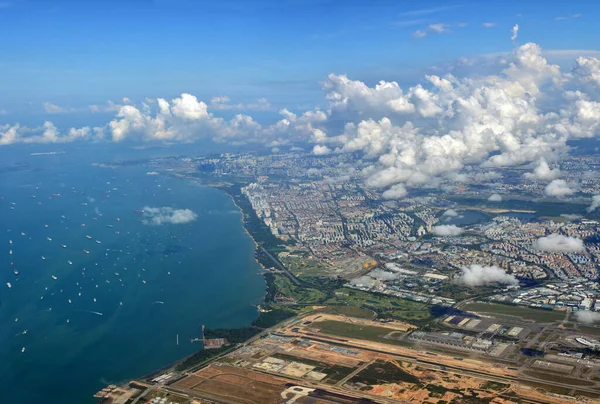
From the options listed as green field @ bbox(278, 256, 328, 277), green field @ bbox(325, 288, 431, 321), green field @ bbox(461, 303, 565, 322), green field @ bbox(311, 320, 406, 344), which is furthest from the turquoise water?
green field @ bbox(461, 303, 565, 322)

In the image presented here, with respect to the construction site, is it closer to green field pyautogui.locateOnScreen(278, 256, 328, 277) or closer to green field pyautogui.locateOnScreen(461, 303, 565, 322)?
green field pyautogui.locateOnScreen(461, 303, 565, 322)

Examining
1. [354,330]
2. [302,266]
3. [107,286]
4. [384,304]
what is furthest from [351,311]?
[107,286]

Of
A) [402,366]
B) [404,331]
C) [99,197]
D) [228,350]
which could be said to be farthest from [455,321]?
[99,197]

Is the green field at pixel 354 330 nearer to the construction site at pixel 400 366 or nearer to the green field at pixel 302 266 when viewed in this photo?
the construction site at pixel 400 366

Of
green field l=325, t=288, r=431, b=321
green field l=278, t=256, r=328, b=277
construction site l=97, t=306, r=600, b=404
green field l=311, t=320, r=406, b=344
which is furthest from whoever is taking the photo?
green field l=278, t=256, r=328, b=277

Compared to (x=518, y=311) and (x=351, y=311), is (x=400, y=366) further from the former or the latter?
(x=518, y=311)

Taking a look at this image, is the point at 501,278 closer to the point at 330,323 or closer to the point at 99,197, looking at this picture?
the point at 330,323
